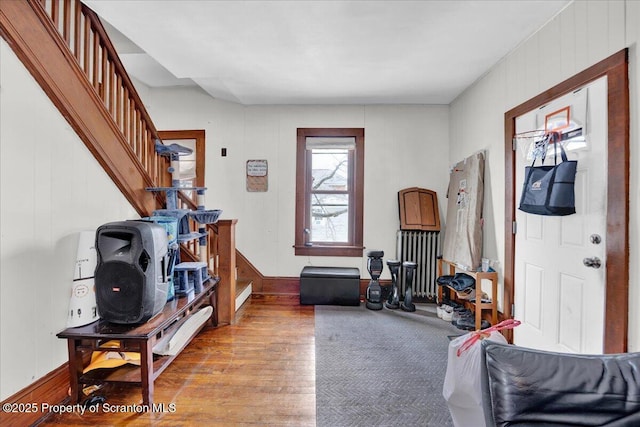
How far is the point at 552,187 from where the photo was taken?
6.15 feet

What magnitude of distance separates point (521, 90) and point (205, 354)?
11.3 feet

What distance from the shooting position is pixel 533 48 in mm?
2244

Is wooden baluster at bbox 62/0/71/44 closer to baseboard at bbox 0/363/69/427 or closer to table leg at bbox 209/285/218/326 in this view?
baseboard at bbox 0/363/69/427

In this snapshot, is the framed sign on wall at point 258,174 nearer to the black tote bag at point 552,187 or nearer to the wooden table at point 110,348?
the wooden table at point 110,348

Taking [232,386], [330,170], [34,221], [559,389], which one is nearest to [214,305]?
[232,386]

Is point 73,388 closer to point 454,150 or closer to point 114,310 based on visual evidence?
point 114,310

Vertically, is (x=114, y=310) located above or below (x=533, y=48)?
below

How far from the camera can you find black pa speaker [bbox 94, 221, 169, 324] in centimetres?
176

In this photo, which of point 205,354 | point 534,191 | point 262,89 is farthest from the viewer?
point 262,89

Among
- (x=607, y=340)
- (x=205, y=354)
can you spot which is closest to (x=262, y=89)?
(x=205, y=354)

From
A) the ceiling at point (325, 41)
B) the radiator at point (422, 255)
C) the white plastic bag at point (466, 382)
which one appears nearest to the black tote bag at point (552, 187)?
the white plastic bag at point (466, 382)

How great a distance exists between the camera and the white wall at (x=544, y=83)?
4.95ft

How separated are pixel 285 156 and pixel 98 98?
2.29m

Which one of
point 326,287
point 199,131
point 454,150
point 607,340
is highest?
point 199,131
